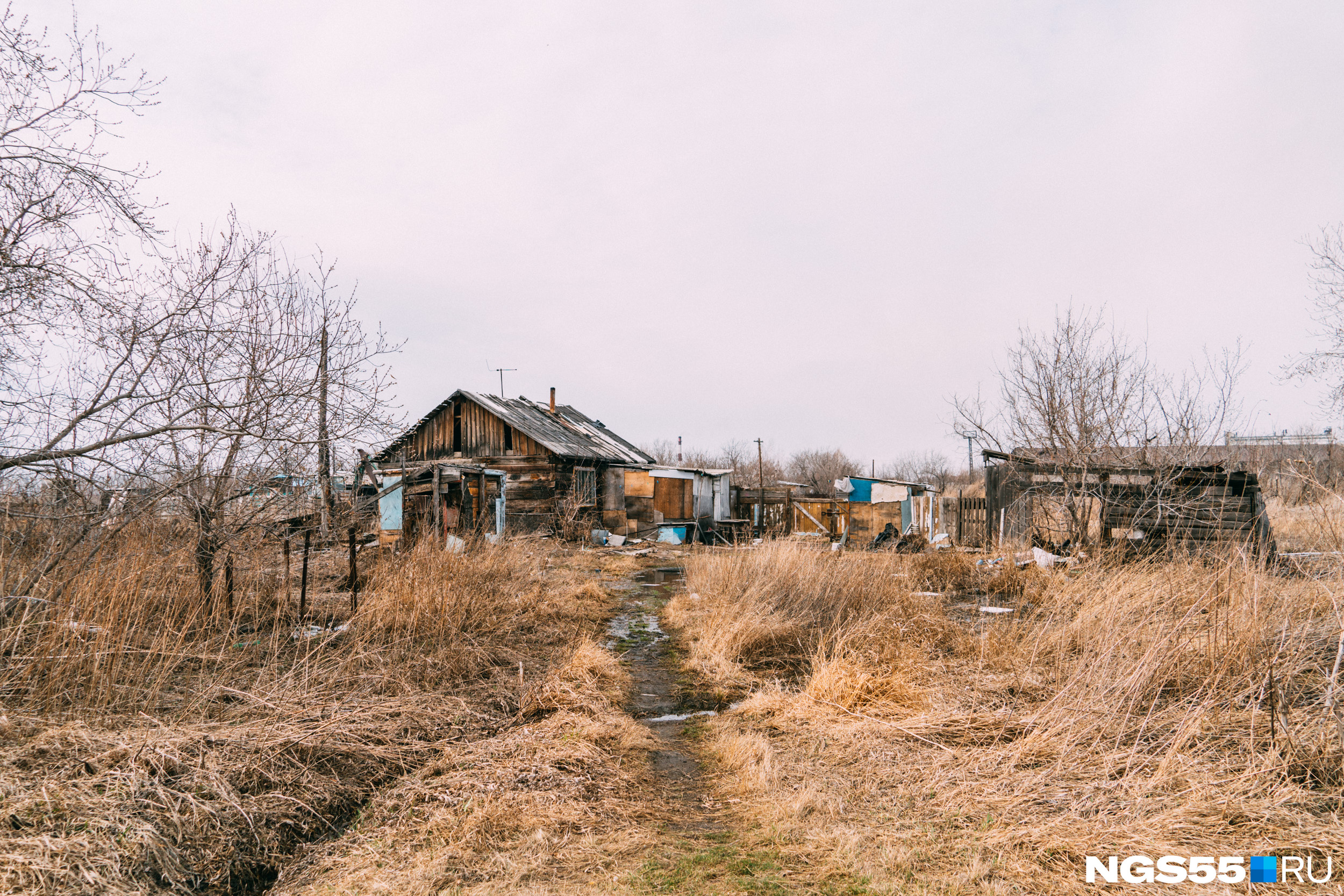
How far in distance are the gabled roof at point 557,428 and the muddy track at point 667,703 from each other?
11.1 m

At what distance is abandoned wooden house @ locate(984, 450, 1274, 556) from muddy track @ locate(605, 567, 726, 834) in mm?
6826

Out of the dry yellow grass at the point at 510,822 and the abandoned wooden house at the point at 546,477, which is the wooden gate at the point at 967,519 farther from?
the dry yellow grass at the point at 510,822

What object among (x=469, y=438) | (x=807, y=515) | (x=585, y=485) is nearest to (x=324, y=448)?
(x=585, y=485)

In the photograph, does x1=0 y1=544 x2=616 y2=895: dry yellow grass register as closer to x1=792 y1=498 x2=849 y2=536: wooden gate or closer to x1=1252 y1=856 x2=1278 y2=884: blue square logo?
x1=1252 y1=856 x2=1278 y2=884: blue square logo

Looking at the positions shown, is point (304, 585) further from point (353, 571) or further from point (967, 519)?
point (967, 519)

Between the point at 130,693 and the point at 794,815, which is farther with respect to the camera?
the point at 130,693

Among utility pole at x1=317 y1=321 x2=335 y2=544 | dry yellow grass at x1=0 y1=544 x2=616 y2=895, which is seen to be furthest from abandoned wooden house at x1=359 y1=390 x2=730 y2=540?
dry yellow grass at x1=0 y1=544 x2=616 y2=895

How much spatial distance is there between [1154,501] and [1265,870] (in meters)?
8.95

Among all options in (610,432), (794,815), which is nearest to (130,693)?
(794,815)

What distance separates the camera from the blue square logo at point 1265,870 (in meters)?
2.80

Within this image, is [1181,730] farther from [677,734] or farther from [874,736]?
[677,734]

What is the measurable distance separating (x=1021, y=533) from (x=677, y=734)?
36.7 feet

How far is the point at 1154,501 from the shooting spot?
1028 centimetres

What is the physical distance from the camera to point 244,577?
7316 millimetres
